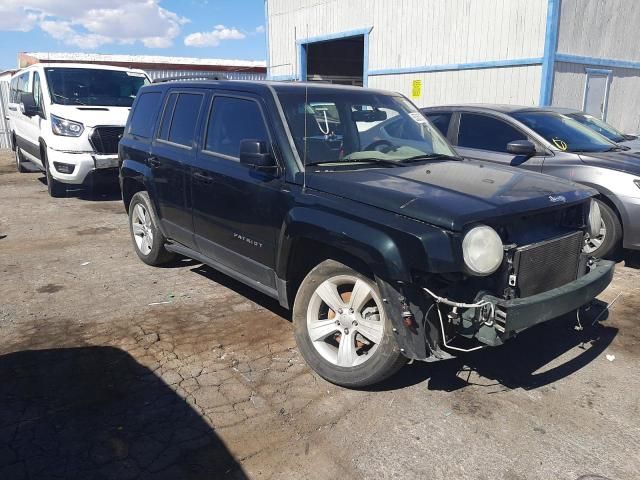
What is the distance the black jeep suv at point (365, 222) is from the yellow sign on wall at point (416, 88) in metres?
9.77

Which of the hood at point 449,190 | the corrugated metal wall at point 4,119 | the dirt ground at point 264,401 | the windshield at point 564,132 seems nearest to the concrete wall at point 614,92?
the windshield at point 564,132

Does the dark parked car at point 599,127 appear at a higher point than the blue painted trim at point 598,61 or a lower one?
lower

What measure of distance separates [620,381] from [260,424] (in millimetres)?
2456

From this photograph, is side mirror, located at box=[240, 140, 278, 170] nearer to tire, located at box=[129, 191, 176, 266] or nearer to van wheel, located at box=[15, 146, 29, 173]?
tire, located at box=[129, 191, 176, 266]

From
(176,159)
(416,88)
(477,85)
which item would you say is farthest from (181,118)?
(416,88)

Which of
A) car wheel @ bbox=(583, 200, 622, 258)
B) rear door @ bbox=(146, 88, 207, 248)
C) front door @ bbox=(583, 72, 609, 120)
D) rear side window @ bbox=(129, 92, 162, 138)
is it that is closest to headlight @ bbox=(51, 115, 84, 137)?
rear side window @ bbox=(129, 92, 162, 138)

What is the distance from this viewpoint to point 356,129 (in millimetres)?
4176

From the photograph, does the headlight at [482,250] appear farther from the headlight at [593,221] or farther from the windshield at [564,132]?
the windshield at [564,132]

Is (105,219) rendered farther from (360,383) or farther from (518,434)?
(518,434)

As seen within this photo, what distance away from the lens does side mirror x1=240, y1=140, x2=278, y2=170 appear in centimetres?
370

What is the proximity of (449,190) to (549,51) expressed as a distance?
9.49 m

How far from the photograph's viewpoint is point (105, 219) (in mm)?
8359

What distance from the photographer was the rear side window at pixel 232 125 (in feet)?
13.3

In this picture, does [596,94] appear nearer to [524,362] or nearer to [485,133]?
[485,133]
